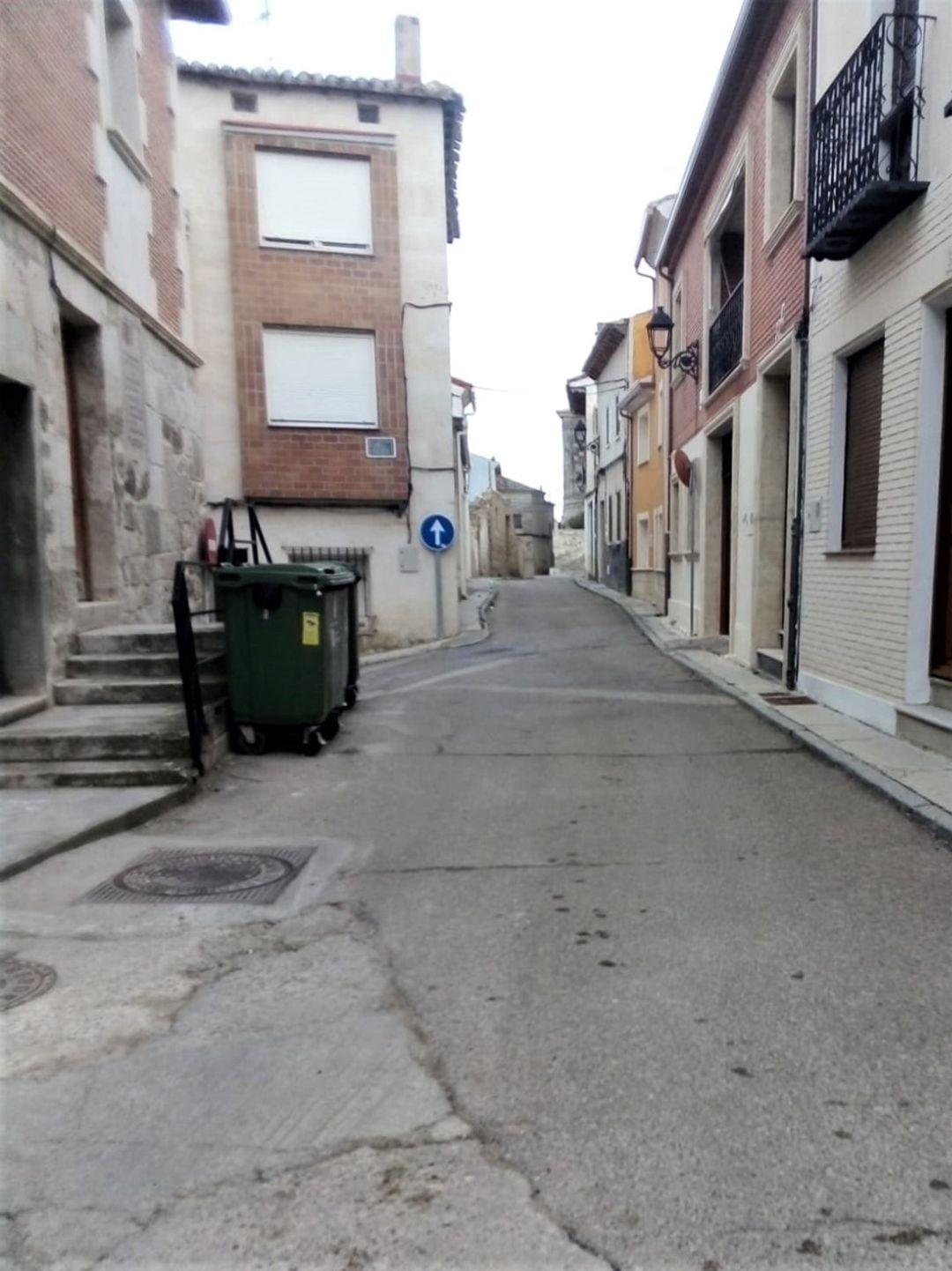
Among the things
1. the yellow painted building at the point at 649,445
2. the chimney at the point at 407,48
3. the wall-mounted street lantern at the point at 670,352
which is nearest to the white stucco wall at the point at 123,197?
the chimney at the point at 407,48

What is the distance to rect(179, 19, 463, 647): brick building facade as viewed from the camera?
1218cm

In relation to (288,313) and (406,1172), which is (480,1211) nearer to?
(406,1172)

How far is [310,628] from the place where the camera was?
5.91 metres

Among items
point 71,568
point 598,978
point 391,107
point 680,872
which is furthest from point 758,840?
point 391,107

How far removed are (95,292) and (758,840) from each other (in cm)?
688

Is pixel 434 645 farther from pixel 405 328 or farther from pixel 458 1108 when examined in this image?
pixel 458 1108

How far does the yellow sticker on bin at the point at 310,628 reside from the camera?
19.4ft

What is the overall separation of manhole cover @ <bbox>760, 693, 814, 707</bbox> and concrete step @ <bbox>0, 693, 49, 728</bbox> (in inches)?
240

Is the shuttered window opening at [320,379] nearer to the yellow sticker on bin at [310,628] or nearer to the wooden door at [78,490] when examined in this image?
the wooden door at [78,490]

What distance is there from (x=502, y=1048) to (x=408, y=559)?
11.0 m

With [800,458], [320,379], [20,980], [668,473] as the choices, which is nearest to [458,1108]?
[20,980]

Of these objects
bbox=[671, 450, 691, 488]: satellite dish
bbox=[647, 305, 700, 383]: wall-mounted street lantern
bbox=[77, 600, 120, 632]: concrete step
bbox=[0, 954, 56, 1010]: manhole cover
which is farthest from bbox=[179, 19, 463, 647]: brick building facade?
bbox=[0, 954, 56, 1010]: manhole cover

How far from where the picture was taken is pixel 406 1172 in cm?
193

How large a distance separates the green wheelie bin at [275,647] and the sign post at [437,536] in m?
6.89
